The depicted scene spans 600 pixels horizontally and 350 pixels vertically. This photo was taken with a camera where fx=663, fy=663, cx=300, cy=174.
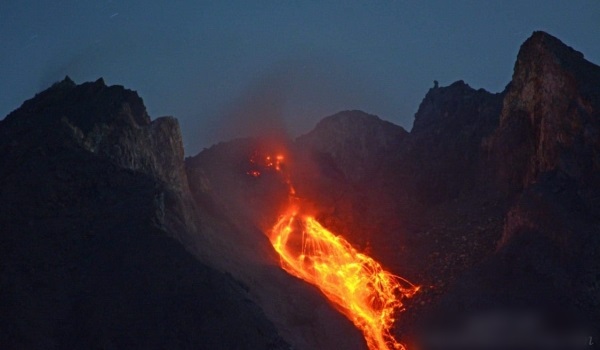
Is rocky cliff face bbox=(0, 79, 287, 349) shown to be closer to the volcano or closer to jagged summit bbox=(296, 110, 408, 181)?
the volcano

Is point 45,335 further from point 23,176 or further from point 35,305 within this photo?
point 23,176

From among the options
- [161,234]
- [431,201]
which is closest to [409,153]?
[431,201]

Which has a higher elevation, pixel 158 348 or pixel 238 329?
pixel 238 329

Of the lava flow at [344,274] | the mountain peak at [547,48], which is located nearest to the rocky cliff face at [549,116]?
the mountain peak at [547,48]

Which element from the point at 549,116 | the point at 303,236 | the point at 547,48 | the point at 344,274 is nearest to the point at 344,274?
the point at 344,274

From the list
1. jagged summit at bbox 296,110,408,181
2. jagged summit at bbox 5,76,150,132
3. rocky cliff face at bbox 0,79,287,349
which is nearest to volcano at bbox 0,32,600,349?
rocky cliff face at bbox 0,79,287,349
